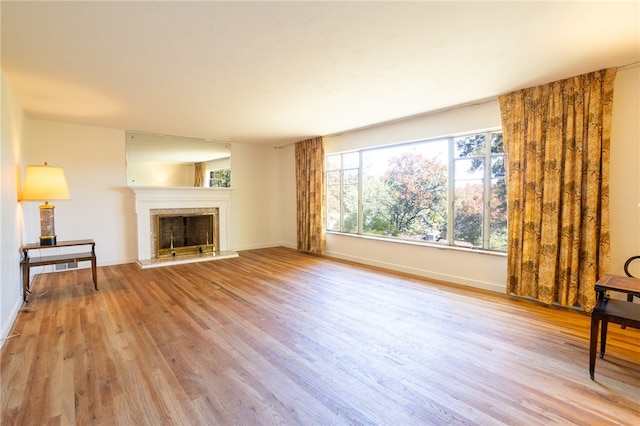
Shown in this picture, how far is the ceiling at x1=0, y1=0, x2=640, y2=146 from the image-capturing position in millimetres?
2055

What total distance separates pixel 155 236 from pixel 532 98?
259 inches

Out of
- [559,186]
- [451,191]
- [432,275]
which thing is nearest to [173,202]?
[432,275]

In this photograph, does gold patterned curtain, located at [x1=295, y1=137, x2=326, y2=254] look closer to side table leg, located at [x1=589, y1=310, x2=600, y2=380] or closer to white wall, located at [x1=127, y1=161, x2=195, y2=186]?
white wall, located at [x1=127, y1=161, x2=195, y2=186]

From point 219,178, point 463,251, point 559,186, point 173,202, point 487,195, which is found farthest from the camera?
point 219,178

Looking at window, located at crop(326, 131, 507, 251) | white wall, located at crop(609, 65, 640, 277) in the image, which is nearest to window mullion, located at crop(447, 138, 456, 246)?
window, located at crop(326, 131, 507, 251)

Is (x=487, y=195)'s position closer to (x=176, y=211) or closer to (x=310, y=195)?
(x=310, y=195)

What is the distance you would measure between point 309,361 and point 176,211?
505 centimetres

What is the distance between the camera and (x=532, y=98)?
139 inches

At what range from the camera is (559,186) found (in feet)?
11.0

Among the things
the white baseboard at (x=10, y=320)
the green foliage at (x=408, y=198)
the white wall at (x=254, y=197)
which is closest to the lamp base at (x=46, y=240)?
the white baseboard at (x=10, y=320)

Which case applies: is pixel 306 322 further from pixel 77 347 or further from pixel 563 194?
pixel 563 194

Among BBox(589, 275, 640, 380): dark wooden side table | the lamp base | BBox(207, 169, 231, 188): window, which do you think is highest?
BBox(207, 169, 231, 188): window

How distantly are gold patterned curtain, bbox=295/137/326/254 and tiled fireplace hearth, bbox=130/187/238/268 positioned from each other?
5.38 feet

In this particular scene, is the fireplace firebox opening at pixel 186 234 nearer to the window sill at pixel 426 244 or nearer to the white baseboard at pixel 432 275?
the window sill at pixel 426 244
